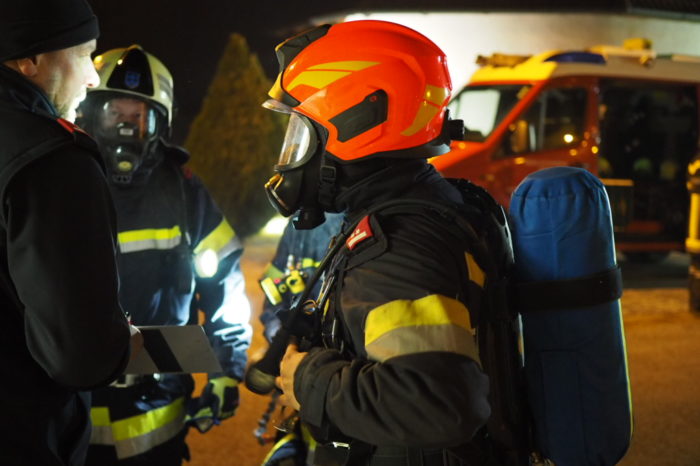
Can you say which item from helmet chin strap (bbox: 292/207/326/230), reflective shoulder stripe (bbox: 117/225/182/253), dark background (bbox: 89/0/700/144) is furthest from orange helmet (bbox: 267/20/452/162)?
dark background (bbox: 89/0/700/144)

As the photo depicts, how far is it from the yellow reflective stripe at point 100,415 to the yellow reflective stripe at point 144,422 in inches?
1.3

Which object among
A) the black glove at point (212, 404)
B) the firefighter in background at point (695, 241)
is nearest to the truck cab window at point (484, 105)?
the firefighter in background at point (695, 241)

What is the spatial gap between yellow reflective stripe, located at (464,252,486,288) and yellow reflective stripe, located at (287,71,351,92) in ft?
1.84

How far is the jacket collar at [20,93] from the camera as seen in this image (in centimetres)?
183

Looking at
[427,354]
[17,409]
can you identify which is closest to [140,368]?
[17,409]

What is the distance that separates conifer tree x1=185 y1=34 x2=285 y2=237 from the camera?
15.1 m

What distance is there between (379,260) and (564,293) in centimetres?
49

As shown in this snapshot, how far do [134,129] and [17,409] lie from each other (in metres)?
1.38

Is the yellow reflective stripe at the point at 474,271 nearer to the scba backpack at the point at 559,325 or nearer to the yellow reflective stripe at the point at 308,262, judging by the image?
the scba backpack at the point at 559,325

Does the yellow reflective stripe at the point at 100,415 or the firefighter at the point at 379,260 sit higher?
the firefighter at the point at 379,260


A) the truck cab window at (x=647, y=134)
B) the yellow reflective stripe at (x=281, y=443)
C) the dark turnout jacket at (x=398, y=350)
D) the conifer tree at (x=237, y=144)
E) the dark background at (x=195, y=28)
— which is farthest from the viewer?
the dark background at (x=195, y=28)

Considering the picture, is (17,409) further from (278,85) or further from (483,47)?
(483,47)

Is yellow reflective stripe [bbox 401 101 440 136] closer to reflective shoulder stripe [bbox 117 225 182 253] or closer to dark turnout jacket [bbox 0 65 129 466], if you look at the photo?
→ dark turnout jacket [bbox 0 65 129 466]

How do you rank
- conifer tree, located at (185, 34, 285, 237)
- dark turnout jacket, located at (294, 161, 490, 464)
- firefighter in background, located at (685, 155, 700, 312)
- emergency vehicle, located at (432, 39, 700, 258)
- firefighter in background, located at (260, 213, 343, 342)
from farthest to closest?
conifer tree, located at (185, 34, 285, 237), emergency vehicle, located at (432, 39, 700, 258), firefighter in background, located at (685, 155, 700, 312), firefighter in background, located at (260, 213, 343, 342), dark turnout jacket, located at (294, 161, 490, 464)
